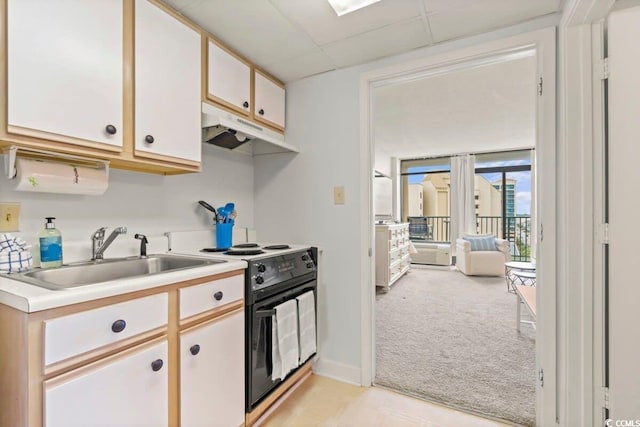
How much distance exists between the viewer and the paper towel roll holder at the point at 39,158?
1161mm

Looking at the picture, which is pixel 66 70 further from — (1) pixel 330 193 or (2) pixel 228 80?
(1) pixel 330 193

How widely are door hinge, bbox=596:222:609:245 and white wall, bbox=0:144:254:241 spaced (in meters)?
2.16

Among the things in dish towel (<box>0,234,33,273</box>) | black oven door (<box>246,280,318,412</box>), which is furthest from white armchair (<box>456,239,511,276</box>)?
dish towel (<box>0,234,33,273</box>)

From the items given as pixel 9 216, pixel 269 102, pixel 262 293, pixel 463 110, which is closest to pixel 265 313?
pixel 262 293

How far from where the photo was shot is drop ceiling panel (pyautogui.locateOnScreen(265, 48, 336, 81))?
6.64ft

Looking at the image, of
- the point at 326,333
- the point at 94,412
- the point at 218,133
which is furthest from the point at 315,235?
Answer: the point at 94,412

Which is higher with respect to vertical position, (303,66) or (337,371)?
(303,66)

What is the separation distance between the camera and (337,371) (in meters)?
2.17

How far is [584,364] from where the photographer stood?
145 cm

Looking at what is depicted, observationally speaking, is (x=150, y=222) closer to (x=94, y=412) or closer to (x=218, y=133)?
(x=218, y=133)

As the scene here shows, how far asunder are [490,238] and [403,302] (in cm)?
270

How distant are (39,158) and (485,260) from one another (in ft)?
19.4

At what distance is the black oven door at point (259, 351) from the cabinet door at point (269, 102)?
48.6 inches

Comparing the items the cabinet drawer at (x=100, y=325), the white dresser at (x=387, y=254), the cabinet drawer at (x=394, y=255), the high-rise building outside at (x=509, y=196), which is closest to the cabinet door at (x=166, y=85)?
the cabinet drawer at (x=100, y=325)
